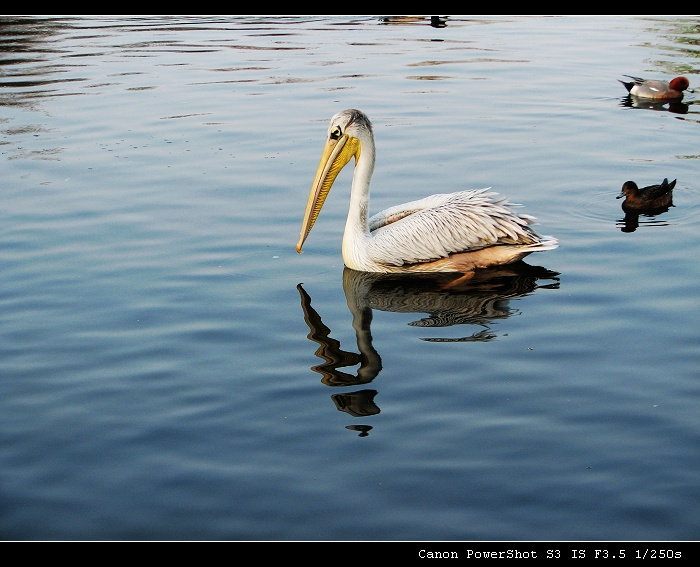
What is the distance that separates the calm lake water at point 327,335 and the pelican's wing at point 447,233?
25 centimetres

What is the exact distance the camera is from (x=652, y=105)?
14.1 meters

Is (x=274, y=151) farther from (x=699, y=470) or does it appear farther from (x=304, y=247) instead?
(x=699, y=470)

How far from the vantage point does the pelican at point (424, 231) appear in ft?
25.9

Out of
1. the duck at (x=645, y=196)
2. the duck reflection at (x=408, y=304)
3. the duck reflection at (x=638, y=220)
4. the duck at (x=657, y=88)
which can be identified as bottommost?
the duck reflection at (x=408, y=304)

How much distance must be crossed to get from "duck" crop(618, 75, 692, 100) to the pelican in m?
7.03

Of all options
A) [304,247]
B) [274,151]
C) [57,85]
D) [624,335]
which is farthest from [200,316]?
[57,85]

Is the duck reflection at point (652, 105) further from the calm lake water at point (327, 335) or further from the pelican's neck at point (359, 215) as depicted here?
the pelican's neck at point (359, 215)

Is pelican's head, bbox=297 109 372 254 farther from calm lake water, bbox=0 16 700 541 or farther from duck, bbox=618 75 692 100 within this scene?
duck, bbox=618 75 692 100

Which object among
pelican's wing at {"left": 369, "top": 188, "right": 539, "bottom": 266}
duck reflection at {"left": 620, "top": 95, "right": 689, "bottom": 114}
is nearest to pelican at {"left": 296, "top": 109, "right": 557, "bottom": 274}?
pelican's wing at {"left": 369, "top": 188, "right": 539, "bottom": 266}

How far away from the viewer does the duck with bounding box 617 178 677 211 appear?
359 inches

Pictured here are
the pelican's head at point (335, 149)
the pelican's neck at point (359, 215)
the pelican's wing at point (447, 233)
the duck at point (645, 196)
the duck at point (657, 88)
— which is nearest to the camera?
the pelican's wing at point (447, 233)

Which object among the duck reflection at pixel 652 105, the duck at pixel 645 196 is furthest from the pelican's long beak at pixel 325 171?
the duck reflection at pixel 652 105

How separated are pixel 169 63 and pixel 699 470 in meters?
14.6

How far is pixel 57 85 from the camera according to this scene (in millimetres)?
15805
